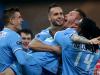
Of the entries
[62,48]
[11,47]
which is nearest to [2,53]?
[11,47]

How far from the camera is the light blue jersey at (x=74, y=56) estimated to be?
241 inches

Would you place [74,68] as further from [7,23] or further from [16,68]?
[7,23]

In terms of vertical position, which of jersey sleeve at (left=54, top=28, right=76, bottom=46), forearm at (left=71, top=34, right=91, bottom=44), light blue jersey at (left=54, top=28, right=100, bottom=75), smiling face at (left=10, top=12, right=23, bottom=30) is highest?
smiling face at (left=10, top=12, right=23, bottom=30)

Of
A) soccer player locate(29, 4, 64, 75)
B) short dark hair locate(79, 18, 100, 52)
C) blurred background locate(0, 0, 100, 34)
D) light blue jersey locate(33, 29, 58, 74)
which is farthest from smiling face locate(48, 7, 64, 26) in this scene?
blurred background locate(0, 0, 100, 34)

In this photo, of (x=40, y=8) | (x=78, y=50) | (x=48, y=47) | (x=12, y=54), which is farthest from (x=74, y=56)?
(x=40, y=8)

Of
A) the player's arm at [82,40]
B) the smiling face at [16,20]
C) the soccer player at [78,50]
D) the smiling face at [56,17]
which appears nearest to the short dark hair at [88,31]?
the soccer player at [78,50]

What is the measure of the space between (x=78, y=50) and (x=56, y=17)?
1.03 metres

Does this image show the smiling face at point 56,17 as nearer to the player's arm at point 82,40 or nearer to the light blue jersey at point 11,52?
the light blue jersey at point 11,52

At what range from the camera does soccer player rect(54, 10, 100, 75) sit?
597 centimetres

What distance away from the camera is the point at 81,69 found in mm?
6238

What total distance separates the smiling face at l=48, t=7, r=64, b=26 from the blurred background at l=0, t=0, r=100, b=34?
4.37 metres

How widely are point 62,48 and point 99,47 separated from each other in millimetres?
484

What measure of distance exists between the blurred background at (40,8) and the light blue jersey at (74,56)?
5.27 meters

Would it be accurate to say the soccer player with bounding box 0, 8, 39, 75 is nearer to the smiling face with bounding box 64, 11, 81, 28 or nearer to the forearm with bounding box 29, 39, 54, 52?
the forearm with bounding box 29, 39, 54, 52
